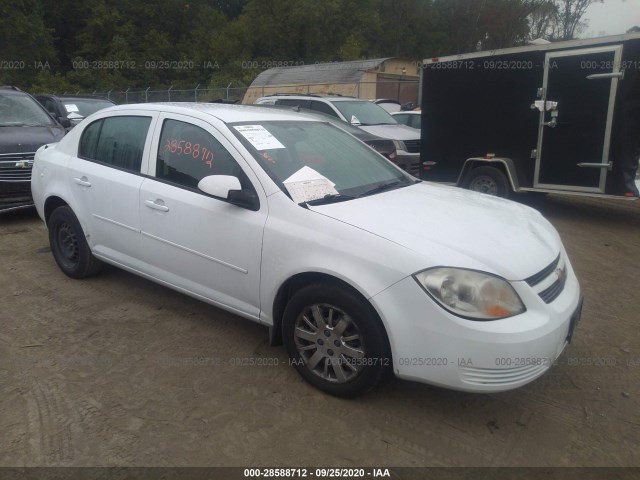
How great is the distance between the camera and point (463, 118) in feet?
27.0

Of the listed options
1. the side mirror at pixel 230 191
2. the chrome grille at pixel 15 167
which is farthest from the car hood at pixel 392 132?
the side mirror at pixel 230 191

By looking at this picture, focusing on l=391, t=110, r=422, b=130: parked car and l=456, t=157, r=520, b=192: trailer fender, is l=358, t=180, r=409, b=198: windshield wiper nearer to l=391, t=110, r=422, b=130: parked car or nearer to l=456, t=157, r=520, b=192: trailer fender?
l=456, t=157, r=520, b=192: trailer fender

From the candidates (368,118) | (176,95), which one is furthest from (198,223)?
(176,95)

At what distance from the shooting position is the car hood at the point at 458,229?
274 centimetres

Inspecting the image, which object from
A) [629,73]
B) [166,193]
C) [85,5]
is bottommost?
[166,193]

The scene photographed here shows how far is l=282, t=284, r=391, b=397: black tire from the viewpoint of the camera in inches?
111

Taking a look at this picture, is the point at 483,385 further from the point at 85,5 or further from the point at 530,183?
the point at 85,5

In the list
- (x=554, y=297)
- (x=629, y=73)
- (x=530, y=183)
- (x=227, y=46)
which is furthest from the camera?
Result: (x=227, y=46)

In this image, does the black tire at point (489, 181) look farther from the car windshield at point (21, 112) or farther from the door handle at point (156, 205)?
the car windshield at point (21, 112)

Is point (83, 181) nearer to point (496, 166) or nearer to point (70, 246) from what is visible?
point (70, 246)

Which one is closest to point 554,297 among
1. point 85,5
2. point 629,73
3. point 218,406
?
point 218,406

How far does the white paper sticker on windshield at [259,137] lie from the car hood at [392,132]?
681 centimetres

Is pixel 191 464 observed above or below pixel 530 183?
below

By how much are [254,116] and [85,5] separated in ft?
190
